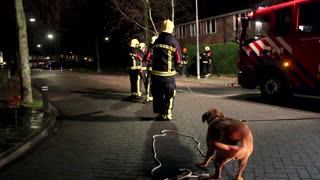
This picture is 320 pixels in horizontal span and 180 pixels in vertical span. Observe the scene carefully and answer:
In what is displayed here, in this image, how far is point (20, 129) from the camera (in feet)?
26.3

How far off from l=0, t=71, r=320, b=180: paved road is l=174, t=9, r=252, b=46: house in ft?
74.5

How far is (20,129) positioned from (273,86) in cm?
710

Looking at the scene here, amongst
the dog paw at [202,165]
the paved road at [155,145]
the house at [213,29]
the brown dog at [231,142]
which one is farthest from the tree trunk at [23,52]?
the house at [213,29]

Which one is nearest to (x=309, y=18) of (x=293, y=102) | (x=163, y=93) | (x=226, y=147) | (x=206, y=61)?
(x=293, y=102)

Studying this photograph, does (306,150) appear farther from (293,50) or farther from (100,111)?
(100,111)

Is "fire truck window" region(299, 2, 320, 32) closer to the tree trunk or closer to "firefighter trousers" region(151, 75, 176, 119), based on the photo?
"firefighter trousers" region(151, 75, 176, 119)

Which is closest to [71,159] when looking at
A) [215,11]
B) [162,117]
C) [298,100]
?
[162,117]

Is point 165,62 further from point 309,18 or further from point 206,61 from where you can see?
point 206,61

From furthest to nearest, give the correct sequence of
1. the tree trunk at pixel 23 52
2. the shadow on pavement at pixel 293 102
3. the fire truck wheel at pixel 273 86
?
1. the tree trunk at pixel 23 52
2. the fire truck wheel at pixel 273 86
3. the shadow on pavement at pixel 293 102

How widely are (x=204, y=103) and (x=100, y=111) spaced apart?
10.5 ft

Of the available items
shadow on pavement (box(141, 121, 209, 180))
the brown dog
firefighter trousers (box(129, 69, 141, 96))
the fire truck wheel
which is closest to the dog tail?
the brown dog

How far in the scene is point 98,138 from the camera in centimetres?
736

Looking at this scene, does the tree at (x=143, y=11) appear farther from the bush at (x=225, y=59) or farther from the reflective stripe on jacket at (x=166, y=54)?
the reflective stripe on jacket at (x=166, y=54)

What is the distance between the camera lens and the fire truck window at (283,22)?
10555 millimetres
